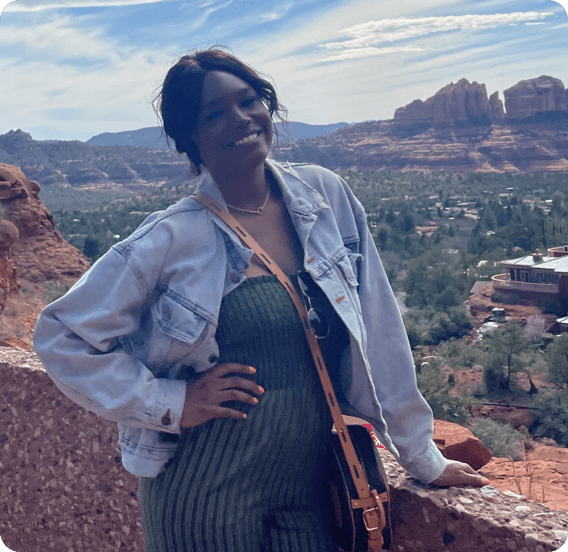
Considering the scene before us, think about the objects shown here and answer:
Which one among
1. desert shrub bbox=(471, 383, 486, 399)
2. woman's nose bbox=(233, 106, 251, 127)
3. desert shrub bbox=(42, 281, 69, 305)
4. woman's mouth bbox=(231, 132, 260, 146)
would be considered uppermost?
woman's nose bbox=(233, 106, 251, 127)

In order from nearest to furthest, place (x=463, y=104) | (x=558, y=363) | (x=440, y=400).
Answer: (x=440, y=400), (x=558, y=363), (x=463, y=104)

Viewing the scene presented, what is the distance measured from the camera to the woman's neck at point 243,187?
4.48 feet

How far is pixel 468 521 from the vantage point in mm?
1425

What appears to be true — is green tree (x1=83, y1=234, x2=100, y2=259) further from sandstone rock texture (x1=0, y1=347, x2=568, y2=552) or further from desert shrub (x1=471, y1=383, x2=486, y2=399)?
sandstone rock texture (x1=0, y1=347, x2=568, y2=552)

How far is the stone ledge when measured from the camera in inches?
52.6

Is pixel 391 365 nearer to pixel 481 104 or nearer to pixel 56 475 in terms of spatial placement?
pixel 56 475

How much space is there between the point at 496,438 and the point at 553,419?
165 inches

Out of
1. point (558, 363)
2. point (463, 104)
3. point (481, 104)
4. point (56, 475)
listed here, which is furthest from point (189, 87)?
point (481, 104)

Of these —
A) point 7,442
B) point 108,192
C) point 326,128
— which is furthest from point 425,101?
point 7,442

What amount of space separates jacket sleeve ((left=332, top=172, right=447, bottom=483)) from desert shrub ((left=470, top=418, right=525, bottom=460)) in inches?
268

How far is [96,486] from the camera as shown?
2.45m

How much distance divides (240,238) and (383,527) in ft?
2.11

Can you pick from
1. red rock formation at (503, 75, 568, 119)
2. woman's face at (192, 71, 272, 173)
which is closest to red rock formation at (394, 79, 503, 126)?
red rock formation at (503, 75, 568, 119)

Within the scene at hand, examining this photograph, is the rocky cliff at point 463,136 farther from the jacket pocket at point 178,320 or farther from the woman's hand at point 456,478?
the jacket pocket at point 178,320
